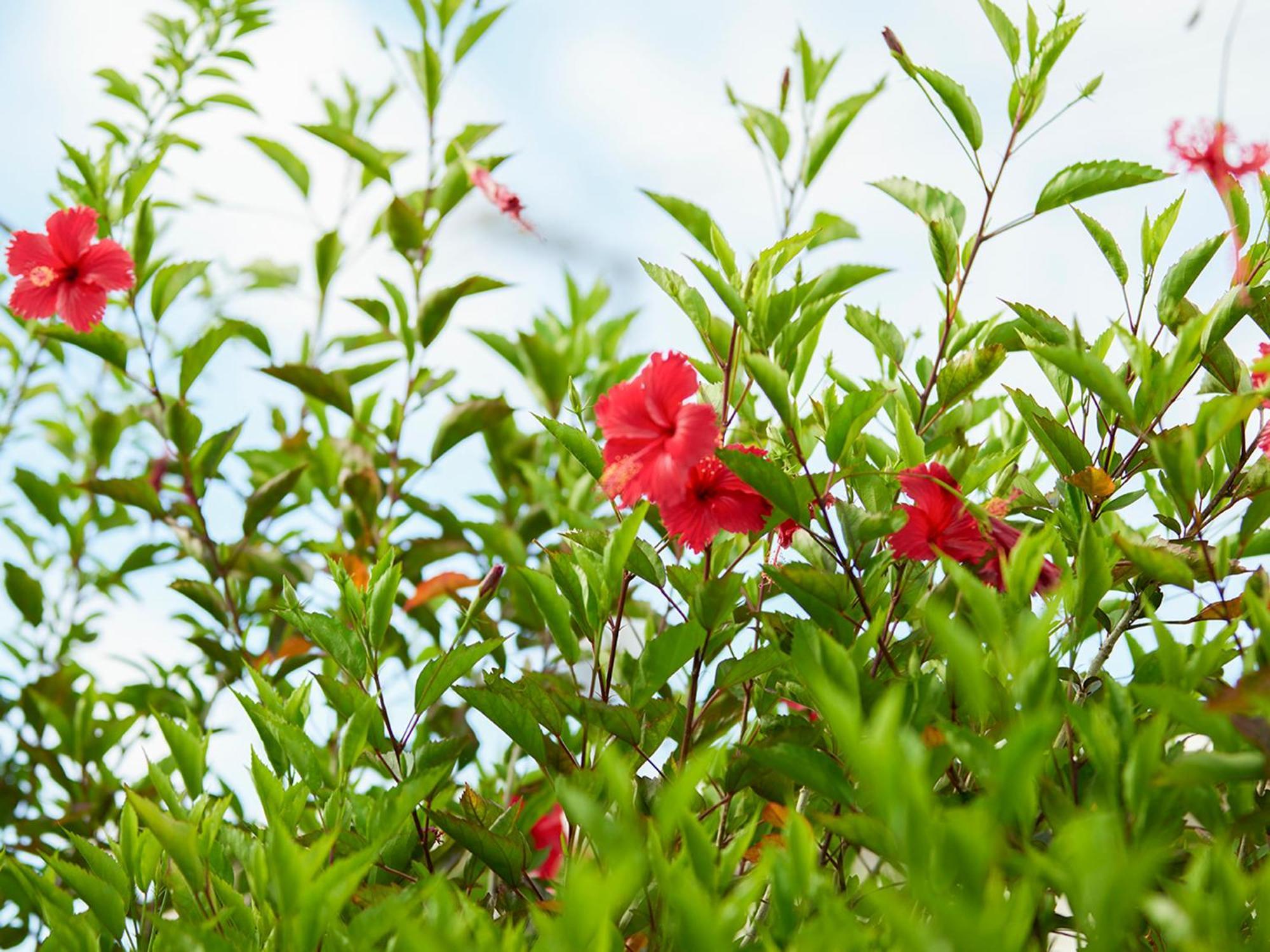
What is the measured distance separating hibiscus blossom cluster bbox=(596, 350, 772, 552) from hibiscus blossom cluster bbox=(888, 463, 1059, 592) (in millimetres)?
130

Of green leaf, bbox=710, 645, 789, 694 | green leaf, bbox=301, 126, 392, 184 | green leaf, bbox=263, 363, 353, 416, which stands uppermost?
green leaf, bbox=301, 126, 392, 184

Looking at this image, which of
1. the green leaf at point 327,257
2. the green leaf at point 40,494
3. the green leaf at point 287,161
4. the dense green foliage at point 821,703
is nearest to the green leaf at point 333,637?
the dense green foliage at point 821,703

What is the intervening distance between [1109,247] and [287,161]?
1.78 m

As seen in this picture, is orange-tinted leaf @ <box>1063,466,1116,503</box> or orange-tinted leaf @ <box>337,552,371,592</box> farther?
orange-tinted leaf @ <box>337,552,371,592</box>

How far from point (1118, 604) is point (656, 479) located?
0.57m

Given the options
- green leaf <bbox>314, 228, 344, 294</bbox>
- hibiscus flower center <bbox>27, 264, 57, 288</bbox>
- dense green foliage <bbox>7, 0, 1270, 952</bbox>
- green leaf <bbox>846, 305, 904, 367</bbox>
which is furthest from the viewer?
green leaf <bbox>314, 228, 344, 294</bbox>

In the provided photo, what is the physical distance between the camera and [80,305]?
5.62ft

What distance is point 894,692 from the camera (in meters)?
0.59

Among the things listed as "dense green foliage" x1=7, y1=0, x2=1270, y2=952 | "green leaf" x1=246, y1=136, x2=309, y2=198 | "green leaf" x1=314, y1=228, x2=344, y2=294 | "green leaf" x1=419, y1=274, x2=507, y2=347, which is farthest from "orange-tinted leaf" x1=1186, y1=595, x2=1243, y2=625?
"green leaf" x1=246, y1=136, x2=309, y2=198

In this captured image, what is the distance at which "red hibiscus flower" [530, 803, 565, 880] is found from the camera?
152 centimetres

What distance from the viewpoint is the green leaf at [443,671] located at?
3.11 ft

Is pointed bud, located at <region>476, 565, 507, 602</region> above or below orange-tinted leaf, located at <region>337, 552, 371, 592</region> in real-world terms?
below

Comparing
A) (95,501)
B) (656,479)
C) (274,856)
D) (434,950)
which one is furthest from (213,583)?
(434,950)

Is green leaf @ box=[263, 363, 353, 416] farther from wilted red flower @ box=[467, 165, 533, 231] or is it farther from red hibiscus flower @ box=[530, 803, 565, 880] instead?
red hibiscus flower @ box=[530, 803, 565, 880]
